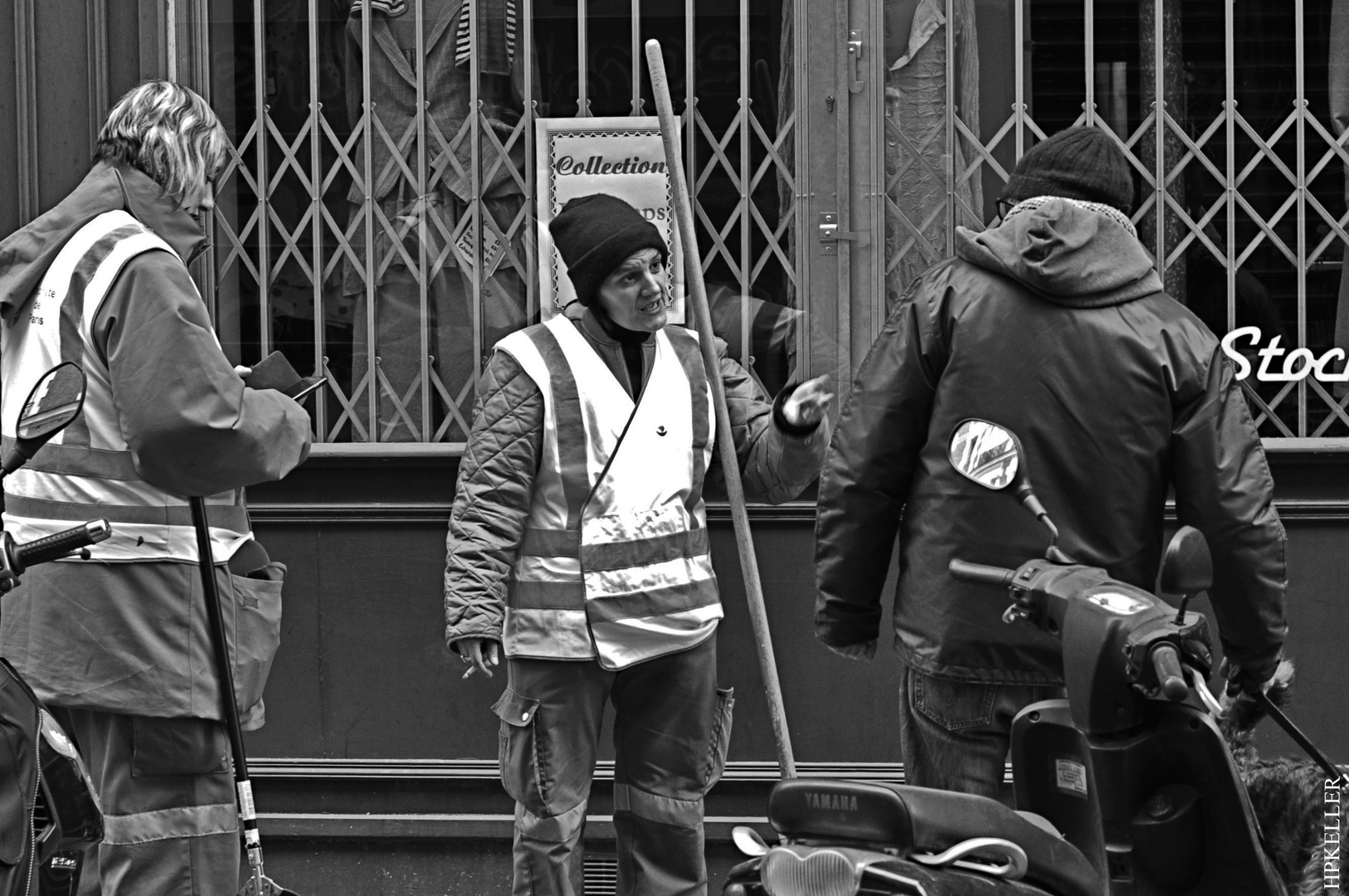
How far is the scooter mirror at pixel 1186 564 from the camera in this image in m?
2.61

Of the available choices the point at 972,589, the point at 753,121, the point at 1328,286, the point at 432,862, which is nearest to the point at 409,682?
the point at 432,862

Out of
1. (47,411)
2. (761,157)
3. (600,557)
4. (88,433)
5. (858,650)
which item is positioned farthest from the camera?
(761,157)

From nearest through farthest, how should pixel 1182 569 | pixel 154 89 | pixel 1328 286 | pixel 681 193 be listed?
1. pixel 1182 569
2. pixel 154 89
3. pixel 681 193
4. pixel 1328 286

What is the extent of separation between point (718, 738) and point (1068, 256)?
1.70 m

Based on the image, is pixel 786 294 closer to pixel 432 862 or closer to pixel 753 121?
pixel 753 121

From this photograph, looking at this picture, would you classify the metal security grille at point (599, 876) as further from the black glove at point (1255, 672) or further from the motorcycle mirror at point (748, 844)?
the motorcycle mirror at point (748, 844)

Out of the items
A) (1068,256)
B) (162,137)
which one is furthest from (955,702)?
(162,137)

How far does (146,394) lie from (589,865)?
97.7 inches

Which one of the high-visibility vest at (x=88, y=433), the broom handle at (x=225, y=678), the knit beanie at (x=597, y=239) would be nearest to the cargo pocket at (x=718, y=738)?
the knit beanie at (x=597, y=239)

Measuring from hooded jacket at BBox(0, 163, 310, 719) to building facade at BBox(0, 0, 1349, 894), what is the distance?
1.65m

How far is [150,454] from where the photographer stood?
3475mm

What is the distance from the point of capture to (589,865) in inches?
210

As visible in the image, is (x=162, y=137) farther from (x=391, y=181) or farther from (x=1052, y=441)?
(x=1052, y=441)

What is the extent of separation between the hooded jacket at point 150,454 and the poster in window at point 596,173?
70.4 inches
